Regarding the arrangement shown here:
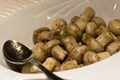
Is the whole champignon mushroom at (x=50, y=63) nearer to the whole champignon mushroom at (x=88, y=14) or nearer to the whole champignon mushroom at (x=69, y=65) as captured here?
the whole champignon mushroom at (x=69, y=65)

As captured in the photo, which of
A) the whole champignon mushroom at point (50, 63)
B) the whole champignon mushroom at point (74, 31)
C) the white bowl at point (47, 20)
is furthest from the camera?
the whole champignon mushroom at point (74, 31)

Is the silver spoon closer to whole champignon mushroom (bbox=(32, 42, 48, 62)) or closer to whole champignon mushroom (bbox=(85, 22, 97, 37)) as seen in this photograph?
whole champignon mushroom (bbox=(32, 42, 48, 62))

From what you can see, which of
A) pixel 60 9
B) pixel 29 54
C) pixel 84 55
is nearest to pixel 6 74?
pixel 29 54

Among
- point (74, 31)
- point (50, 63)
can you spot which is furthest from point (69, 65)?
point (74, 31)

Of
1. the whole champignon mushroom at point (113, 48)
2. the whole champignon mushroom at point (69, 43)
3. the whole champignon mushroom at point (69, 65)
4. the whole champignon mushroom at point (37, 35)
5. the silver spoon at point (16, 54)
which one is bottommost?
the whole champignon mushroom at point (113, 48)

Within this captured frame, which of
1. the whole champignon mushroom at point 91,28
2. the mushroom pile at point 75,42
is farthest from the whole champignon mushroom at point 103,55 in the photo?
the whole champignon mushroom at point 91,28

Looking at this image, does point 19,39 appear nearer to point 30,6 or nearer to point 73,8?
point 30,6
